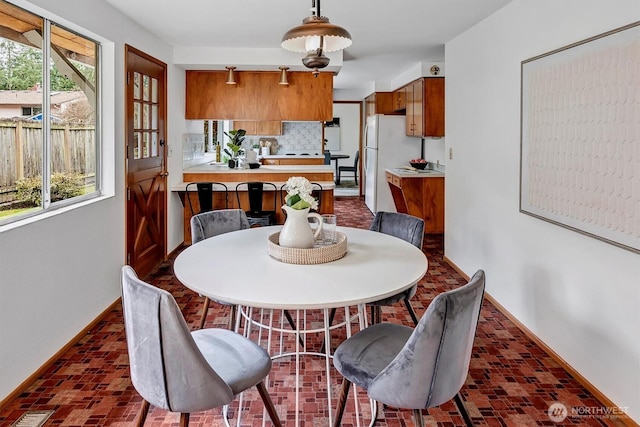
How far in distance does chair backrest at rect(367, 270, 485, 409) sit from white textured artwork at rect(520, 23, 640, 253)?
103 centimetres

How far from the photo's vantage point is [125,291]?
5.15ft

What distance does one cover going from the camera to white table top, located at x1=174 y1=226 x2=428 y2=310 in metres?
1.66

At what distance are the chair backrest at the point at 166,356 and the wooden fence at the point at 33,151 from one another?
4.38ft

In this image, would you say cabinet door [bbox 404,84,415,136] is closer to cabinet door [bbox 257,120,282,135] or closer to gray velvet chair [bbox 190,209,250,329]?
cabinet door [bbox 257,120,282,135]

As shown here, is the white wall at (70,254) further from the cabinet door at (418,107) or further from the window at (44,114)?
the cabinet door at (418,107)

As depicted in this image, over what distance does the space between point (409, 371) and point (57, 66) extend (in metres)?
2.73

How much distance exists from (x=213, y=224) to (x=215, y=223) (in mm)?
18

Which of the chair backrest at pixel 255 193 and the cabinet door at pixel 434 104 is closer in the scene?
the chair backrest at pixel 255 193

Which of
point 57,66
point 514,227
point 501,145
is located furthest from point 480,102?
point 57,66

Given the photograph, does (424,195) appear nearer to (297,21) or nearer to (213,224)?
(297,21)

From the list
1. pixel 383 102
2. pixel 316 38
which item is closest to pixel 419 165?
pixel 383 102

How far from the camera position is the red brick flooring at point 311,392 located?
85.9 inches

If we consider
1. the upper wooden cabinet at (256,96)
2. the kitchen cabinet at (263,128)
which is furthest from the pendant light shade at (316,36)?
the kitchen cabinet at (263,128)

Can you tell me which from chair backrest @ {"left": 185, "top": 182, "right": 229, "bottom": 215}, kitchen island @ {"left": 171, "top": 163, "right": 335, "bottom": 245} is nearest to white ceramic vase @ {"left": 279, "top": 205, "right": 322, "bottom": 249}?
chair backrest @ {"left": 185, "top": 182, "right": 229, "bottom": 215}
